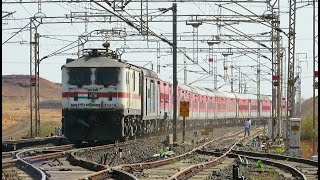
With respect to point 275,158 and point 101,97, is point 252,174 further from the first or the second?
point 101,97

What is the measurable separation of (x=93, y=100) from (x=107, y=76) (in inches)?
41.4

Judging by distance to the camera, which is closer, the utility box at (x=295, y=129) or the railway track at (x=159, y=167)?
the railway track at (x=159, y=167)

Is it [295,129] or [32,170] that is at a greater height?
[295,129]

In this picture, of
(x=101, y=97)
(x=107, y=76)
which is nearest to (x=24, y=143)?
(x=101, y=97)

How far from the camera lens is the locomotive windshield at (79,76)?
2573 centimetres

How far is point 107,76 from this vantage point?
25906mm

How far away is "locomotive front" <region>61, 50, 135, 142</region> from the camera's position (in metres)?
25.6

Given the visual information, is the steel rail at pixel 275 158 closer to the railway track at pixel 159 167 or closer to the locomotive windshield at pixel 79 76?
the railway track at pixel 159 167

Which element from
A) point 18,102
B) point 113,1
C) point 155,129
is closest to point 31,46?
point 155,129

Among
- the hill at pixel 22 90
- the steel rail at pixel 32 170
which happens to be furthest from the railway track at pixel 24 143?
the hill at pixel 22 90

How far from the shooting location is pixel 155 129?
120 feet

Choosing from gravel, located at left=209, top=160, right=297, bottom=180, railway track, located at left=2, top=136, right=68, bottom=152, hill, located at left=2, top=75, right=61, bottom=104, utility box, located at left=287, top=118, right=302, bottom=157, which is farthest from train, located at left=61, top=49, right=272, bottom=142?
hill, located at left=2, top=75, right=61, bottom=104

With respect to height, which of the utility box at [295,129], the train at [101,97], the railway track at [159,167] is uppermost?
the train at [101,97]

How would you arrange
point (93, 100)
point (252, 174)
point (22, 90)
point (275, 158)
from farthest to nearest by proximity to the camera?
point (22, 90) → point (93, 100) → point (275, 158) → point (252, 174)
